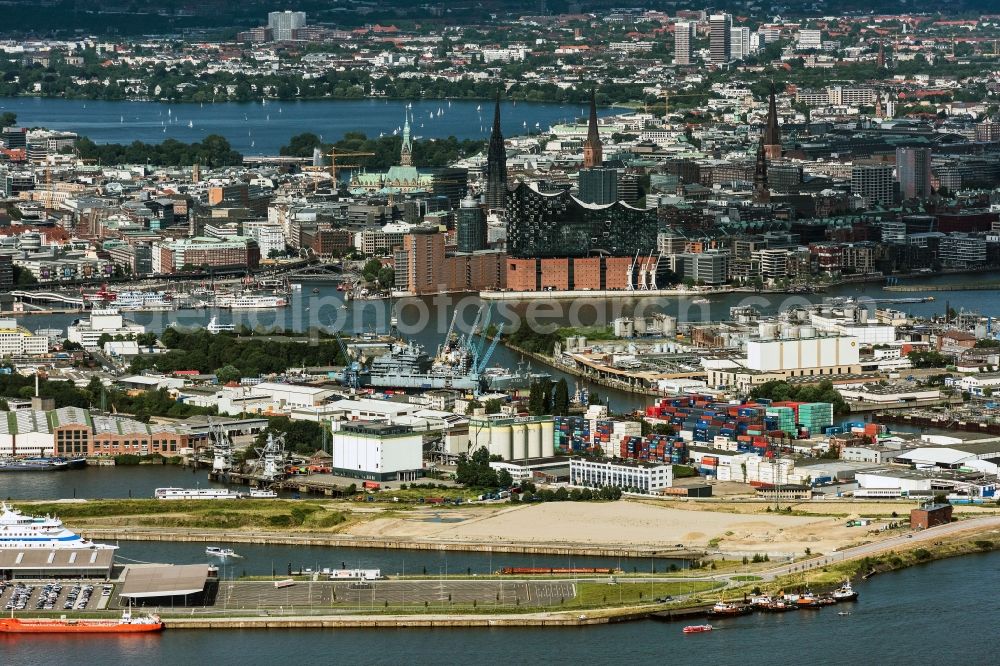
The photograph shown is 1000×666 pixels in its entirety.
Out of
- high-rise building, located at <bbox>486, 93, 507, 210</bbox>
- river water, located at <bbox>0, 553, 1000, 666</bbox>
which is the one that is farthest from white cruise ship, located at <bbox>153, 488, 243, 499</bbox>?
high-rise building, located at <bbox>486, 93, 507, 210</bbox>

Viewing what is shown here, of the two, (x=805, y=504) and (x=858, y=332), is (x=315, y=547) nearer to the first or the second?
(x=805, y=504)

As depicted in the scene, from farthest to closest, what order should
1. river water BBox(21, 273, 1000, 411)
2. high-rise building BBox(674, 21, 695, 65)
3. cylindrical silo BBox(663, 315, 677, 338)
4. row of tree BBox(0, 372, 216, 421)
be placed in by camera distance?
high-rise building BBox(674, 21, 695, 65)
river water BBox(21, 273, 1000, 411)
cylindrical silo BBox(663, 315, 677, 338)
row of tree BBox(0, 372, 216, 421)

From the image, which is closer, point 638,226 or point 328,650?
point 328,650

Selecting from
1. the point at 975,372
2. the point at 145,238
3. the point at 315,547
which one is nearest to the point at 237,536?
the point at 315,547

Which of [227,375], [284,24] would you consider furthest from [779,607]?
[284,24]

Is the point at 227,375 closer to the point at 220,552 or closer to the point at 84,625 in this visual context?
the point at 220,552

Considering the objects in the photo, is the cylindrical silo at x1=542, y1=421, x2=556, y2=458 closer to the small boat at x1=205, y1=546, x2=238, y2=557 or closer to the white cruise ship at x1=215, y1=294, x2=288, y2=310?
the small boat at x1=205, y1=546, x2=238, y2=557
